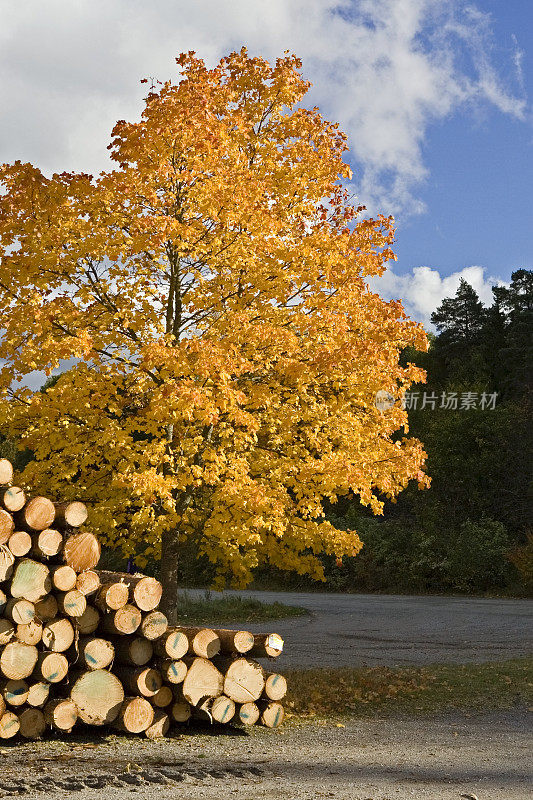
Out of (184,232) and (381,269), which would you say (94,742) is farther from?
(381,269)

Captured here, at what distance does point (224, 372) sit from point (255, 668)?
3337 millimetres

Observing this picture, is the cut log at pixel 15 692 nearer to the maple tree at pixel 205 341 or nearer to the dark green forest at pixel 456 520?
the maple tree at pixel 205 341

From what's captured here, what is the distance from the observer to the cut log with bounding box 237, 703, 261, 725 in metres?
8.74

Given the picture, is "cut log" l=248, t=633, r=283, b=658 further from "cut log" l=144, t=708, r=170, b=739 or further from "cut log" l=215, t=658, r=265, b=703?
"cut log" l=144, t=708, r=170, b=739

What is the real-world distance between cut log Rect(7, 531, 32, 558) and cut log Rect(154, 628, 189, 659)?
1.70 m

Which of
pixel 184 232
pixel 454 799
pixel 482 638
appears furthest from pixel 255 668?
pixel 482 638

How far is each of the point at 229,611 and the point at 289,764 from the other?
15142 millimetres

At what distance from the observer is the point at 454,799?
20.8 ft

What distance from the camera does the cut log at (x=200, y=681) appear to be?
8.47 metres

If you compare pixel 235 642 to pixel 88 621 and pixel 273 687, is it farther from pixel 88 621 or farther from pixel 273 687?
pixel 88 621

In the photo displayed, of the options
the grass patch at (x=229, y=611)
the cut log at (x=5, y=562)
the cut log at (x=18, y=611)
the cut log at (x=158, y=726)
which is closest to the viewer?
the cut log at (x=18, y=611)

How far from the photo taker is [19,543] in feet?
27.0

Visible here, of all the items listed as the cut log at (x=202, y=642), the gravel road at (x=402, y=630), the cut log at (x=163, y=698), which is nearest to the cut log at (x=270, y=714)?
the cut log at (x=202, y=642)

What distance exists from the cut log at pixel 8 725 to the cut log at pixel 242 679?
214cm
